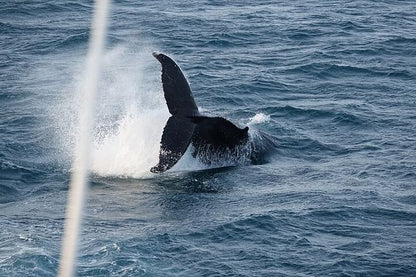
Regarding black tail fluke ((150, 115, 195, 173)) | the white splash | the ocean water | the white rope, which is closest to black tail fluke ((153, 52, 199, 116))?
black tail fluke ((150, 115, 195, 173))

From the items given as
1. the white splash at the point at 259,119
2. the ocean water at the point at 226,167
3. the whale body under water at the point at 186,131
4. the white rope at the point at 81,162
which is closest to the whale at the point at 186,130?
the whale body under water at the point at 186,131

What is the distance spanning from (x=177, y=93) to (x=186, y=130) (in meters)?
0.93

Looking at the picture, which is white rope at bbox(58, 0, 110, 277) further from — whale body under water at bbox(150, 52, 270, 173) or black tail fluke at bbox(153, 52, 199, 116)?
Answer: black tail fluke at bbox(153, 52, 199, 116)

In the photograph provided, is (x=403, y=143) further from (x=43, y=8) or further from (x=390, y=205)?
(x=43, y=8)

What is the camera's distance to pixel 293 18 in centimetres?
3591

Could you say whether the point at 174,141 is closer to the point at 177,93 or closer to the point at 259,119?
the point at 177,93

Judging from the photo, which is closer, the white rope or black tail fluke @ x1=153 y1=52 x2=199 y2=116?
the white rope

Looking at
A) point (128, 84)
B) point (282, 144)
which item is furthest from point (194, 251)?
point (128, 84)

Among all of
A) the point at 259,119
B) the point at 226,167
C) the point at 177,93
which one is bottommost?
the point at 226,167

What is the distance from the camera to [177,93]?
61.5 feet

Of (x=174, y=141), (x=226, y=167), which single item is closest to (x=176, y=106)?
(x=174, y=141)

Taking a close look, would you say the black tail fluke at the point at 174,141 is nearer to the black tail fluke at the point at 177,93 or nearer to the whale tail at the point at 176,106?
the whale tail at the point at 176,106

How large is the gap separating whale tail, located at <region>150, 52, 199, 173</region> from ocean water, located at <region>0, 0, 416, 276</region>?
43.4 inches

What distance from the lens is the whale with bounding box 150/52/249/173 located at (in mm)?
17719
